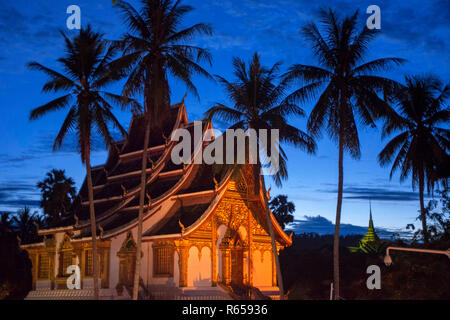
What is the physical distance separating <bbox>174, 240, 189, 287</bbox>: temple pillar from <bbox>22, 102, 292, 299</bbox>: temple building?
0.05 meters

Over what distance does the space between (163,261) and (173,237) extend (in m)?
1.59

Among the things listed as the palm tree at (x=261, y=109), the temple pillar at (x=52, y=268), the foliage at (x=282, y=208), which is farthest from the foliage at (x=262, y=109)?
the foliage at (x=282, y=208)

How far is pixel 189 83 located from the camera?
76.8 ft

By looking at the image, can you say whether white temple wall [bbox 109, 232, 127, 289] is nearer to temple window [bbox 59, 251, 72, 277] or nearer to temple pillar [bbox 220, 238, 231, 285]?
temple window [bbox 59, 251, 72, 277]

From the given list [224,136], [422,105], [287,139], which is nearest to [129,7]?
[224,136]

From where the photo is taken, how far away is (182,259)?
25.9 meters

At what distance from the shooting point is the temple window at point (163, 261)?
2638 centimetres

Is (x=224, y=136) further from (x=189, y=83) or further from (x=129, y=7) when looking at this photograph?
(x=129, y=7)

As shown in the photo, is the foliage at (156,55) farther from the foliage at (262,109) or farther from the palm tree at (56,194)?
the palm tree at (56,194)

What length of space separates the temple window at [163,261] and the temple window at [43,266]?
8824mm
